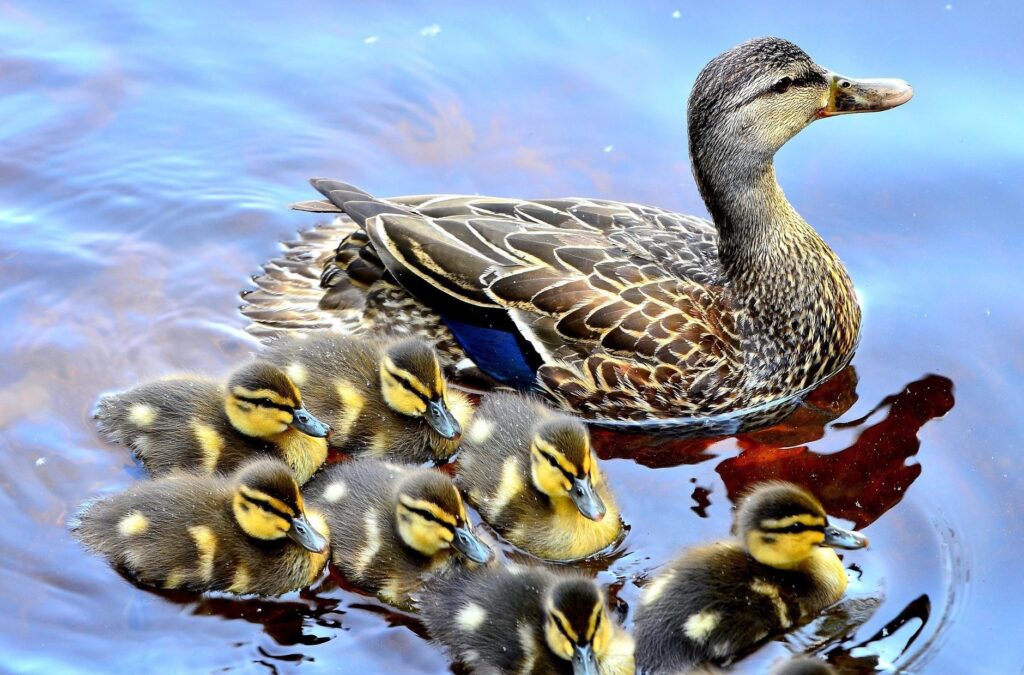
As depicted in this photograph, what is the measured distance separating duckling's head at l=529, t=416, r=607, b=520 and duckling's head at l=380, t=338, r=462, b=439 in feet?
1.51

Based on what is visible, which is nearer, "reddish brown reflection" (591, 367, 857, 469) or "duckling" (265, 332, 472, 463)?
"duckling" (265, 332, 472, 463)

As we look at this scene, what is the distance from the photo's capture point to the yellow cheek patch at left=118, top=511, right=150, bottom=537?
4.31 meters

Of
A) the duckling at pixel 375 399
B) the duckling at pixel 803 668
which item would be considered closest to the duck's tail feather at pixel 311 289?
the duckling at pixel 375 399

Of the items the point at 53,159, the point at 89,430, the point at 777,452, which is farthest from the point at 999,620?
the point at 53,159

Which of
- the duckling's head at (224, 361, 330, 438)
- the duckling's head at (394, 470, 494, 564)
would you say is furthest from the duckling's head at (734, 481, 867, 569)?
the duckling's head at (224, 361, 330, 438)

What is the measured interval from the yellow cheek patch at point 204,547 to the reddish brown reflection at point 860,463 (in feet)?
5.68

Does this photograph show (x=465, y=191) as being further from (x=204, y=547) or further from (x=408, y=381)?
(x=204, y=547)

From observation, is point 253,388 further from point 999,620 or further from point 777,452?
point 999,620

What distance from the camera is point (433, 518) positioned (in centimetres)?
416

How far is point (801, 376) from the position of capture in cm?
519

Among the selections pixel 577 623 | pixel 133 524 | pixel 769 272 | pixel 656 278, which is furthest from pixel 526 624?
pixel 769 272

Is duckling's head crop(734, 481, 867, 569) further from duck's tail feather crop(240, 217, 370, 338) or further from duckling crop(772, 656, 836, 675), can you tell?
duck's tail feather crop(240, 217, 370, 338)

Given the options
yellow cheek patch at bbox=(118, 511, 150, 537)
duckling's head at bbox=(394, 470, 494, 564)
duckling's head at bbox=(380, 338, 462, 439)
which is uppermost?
duckling's head at bbox=(380, 338, 462, 439)

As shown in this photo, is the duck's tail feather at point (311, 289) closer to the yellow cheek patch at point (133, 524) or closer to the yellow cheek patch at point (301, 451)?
the yellow cheek patch at point (301, 451)
